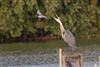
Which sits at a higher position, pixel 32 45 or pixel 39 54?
pixel 39 54

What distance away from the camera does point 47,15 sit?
28000 millimetres

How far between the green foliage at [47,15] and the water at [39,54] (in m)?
1.44

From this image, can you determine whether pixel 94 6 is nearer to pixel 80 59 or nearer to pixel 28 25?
pixel 28 25

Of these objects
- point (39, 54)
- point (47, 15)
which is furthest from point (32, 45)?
point (39, 54)

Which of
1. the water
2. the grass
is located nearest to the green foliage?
the grass

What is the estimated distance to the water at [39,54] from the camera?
64.5ft

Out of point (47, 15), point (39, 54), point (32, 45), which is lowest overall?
point (32, 45)

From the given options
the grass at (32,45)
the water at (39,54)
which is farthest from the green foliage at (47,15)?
the water at (39,54)

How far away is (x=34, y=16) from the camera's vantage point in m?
29.7

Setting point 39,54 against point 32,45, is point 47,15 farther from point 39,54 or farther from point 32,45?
point 39,54

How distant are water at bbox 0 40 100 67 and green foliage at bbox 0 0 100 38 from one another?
4.71ft

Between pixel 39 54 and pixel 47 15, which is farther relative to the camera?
pixel 47 15

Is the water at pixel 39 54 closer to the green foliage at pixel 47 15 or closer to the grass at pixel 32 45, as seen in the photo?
the grass at pixel 32 45

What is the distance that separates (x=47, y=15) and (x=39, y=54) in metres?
6.02
